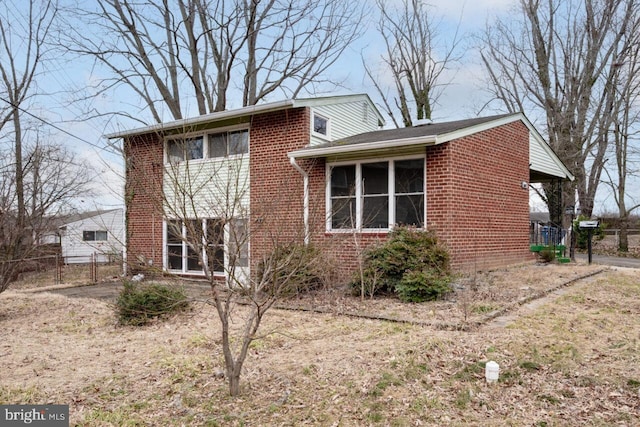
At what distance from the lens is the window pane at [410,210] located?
30.9 feet

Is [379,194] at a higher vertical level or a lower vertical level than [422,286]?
higher

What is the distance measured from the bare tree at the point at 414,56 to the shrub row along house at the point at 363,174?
14205 millimetres

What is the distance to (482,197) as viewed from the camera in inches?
406

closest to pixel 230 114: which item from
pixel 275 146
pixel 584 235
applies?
pixel 275 146

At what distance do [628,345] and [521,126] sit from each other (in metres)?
8.34

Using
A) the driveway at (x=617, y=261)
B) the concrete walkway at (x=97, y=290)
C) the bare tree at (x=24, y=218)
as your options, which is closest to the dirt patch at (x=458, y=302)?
the concrete walkway at (x=97, y=290)

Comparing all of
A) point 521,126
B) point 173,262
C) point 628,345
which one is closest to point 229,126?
point 173,262

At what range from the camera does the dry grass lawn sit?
3604mm

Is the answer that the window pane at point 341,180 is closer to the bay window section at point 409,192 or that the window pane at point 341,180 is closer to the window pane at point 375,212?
the window pane at point 375,212

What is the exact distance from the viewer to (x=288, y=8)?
66.8 feet

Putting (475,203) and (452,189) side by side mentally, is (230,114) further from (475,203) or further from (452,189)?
(475,203)

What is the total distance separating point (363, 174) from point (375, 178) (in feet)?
1.02

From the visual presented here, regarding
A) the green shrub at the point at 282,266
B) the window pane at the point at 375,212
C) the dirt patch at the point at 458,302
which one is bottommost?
the dirt patch at the point at 458,302

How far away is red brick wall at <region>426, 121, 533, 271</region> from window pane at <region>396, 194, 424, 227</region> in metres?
0.26
